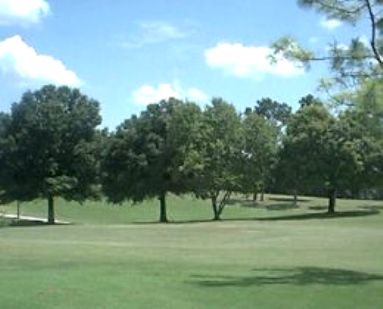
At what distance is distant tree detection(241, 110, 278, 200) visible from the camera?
7762 cm

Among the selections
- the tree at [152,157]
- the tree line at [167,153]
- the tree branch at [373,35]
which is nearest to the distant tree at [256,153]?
the tree line at [167,153]

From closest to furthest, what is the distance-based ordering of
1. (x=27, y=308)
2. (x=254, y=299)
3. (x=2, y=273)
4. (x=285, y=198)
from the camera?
1. (x=27, y=308)
2. (x=254, y=299)
3. (x=2, y=273)
4. (x=285, y=198)

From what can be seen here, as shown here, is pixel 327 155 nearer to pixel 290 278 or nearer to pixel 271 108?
pixel 290 278

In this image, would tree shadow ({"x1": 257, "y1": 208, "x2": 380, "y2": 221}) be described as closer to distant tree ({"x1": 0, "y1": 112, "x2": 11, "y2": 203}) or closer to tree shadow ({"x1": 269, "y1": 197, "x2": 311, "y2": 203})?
tree shadow ({"x1": 269, "y1": 197, "x2": 311, "y2": 203})

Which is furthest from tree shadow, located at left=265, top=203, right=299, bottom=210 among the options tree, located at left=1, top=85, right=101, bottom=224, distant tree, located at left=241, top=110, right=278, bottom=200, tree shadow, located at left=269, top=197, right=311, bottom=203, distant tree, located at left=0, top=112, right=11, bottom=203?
distant tree, located at left=0, top=112, right=11, bottom=203

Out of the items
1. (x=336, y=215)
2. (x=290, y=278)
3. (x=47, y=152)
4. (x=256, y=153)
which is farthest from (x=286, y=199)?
(x=290, y=278)

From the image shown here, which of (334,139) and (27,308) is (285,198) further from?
(27,308)

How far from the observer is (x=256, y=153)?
78.9 meters

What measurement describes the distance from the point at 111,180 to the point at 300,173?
57.3ft

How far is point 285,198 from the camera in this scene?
10838cm

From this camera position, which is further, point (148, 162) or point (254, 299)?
point (148, 162)

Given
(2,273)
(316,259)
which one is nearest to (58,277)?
(2,273)

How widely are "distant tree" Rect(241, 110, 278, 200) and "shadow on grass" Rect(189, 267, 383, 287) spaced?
55.0 metres

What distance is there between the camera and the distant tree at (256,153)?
3056 inches
